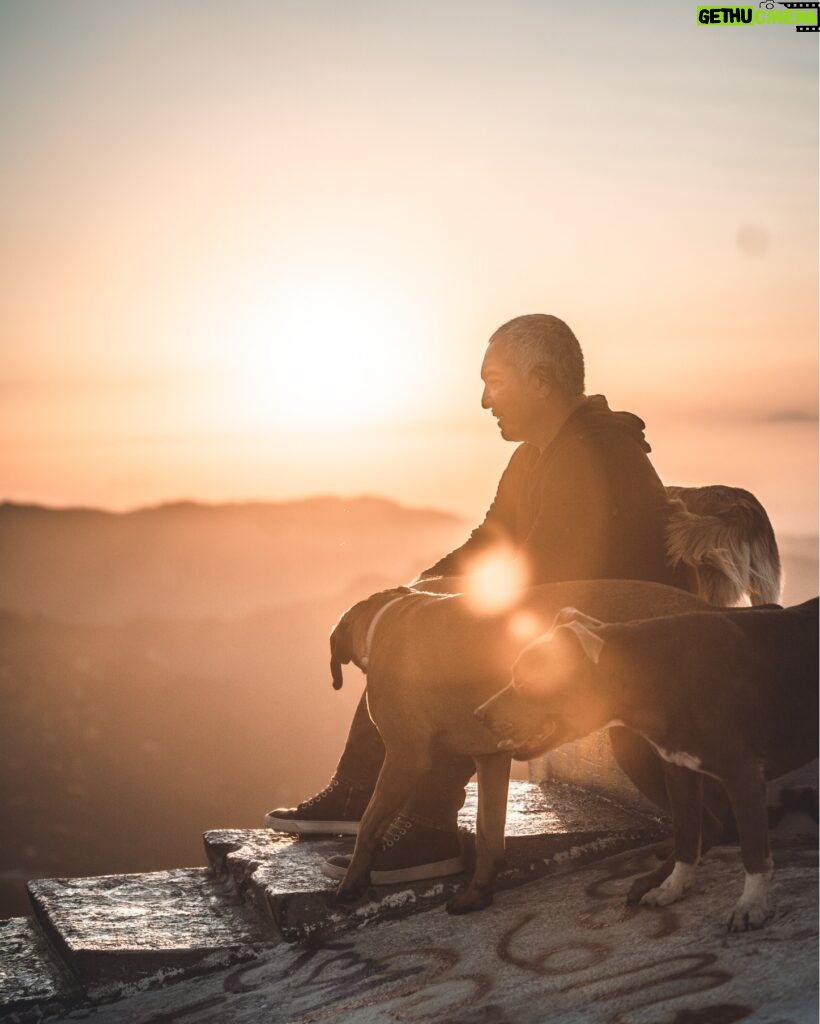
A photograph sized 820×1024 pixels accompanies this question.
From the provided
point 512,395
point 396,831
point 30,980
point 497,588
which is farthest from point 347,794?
point 512,395

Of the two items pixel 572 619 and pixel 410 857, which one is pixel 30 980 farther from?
pixel 572 619

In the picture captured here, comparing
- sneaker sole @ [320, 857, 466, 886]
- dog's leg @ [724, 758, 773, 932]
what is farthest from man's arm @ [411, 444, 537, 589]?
dog's leg @ [724, 758, 773, 932]

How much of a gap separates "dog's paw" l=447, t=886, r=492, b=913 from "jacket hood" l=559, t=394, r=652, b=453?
1.64 metres

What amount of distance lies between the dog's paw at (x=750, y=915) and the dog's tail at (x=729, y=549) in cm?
106

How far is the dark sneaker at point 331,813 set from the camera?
16.9ft

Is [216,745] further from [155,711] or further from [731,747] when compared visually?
[731,747]

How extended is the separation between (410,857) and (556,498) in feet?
4.68

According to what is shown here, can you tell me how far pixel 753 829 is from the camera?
318 cm

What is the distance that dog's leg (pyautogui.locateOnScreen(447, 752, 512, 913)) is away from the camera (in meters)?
4.13

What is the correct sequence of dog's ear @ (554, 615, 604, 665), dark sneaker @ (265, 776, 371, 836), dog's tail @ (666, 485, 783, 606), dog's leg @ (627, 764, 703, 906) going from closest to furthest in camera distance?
dog's ear @ (554, 615, 604, 665), dog's leg @ (627, 764, 703, 906), dog's tail @ (666, 485, 783, 606), dark sneaker @ (265, 776, 371, 836)

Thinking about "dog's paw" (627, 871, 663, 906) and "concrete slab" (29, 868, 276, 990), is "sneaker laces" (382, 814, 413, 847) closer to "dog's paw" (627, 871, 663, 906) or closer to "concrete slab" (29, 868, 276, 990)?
"concrete slab" (29, 868, 276, 990)

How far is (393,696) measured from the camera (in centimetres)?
401

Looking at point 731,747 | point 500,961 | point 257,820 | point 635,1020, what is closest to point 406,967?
point 500,961

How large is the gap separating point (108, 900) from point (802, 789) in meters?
2.75
